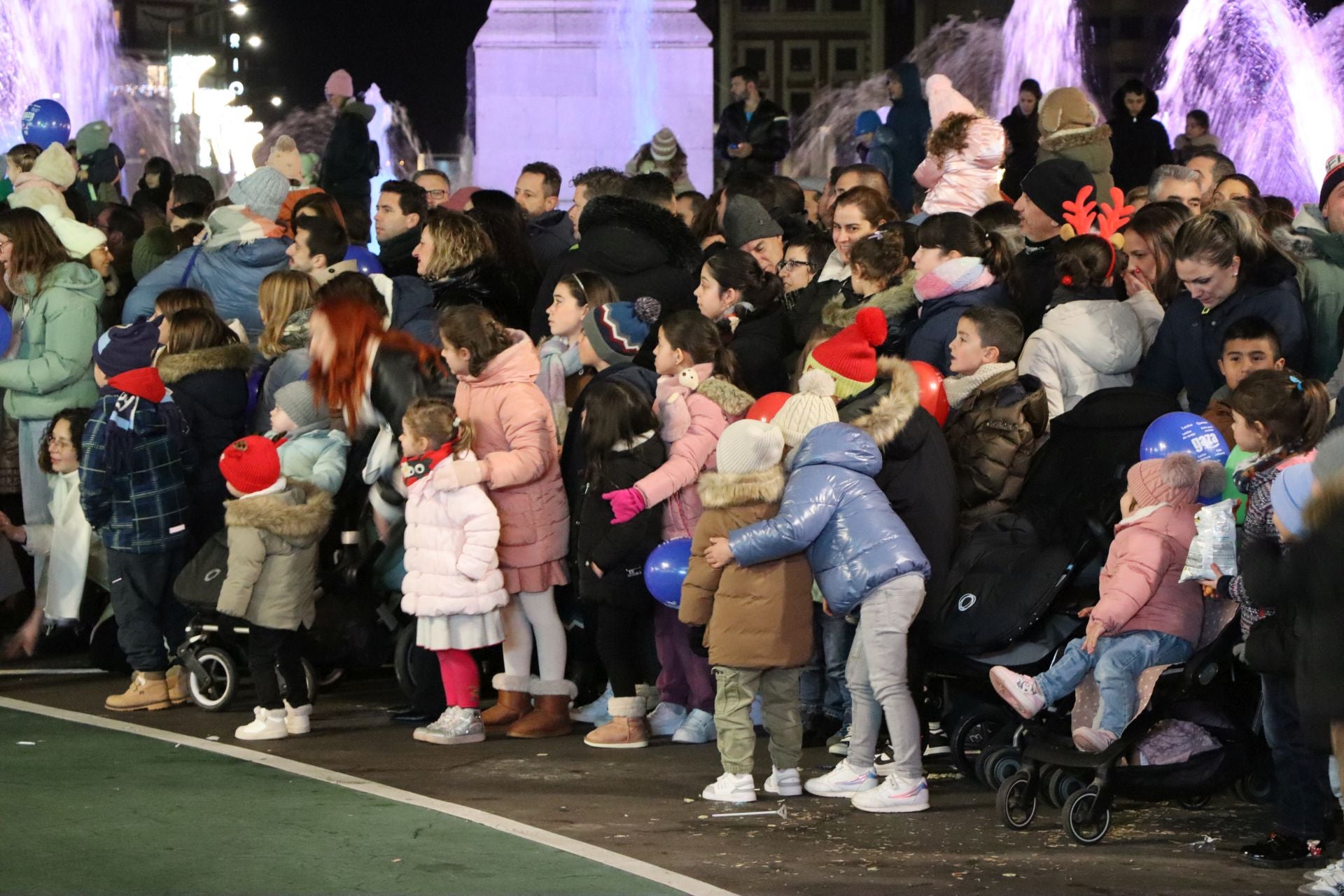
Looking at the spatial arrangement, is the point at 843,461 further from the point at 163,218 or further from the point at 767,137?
the point at 767,137

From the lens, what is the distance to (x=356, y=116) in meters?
17.4

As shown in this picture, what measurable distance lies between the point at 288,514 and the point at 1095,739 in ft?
12.6

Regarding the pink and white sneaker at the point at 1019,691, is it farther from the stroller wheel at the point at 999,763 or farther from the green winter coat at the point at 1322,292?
the green winter coat at the point at 1322,292

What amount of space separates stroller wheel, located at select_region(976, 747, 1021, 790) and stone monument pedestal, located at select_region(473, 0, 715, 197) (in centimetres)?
1101

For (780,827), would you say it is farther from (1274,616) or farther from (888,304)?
(888,304)

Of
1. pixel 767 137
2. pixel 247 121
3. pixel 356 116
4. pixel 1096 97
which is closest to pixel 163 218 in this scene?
pixel 356 116

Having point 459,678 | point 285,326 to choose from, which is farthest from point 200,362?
point 459,678

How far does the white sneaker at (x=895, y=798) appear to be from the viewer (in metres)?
8.06

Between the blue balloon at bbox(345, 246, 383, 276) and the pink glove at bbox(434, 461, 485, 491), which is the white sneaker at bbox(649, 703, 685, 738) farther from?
the blue balloon at bbox(345, 246, 383, 276)

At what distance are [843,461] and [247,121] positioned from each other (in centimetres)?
4087

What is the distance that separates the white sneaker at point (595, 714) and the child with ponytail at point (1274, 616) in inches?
134

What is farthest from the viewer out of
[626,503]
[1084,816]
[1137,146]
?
[1137,146]

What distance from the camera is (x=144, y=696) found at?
10312mm

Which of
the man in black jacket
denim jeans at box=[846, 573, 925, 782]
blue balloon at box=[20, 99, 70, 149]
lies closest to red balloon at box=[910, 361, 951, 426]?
Result: denim jeans at box=[846, 573, 925, 782]
